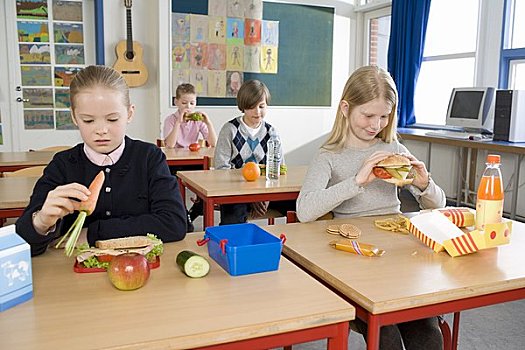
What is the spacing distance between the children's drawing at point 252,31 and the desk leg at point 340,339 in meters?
5.98

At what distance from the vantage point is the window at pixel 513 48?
4.98 meters

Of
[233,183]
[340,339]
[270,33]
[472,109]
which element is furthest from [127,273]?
[270,33]

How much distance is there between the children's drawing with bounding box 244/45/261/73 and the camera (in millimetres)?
6738

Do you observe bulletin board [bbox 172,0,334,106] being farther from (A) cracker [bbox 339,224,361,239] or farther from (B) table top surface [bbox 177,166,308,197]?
(A) cracker [bbox 339,224,361,239]

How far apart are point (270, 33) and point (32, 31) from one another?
2.91 metres

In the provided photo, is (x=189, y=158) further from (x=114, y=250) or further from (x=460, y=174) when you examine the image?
(x=460, y=174)

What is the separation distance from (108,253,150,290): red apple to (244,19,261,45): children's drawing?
586 centimetres

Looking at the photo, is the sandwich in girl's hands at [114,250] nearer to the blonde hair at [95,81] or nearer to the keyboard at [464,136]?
the blonde hair at [95,81]

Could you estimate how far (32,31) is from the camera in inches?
236

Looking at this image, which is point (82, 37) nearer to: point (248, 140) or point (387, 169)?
point (248, 140)

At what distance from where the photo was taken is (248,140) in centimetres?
357

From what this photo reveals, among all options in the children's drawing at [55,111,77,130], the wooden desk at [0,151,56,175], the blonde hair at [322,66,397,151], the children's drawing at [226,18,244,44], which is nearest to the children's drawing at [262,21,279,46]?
the children's drawing at [226,18,244,44]

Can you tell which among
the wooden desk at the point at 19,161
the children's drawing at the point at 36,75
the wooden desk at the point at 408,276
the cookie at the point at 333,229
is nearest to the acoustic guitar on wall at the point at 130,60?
the children's drawing at the point at 36,75

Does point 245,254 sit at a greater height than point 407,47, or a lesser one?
lesser
